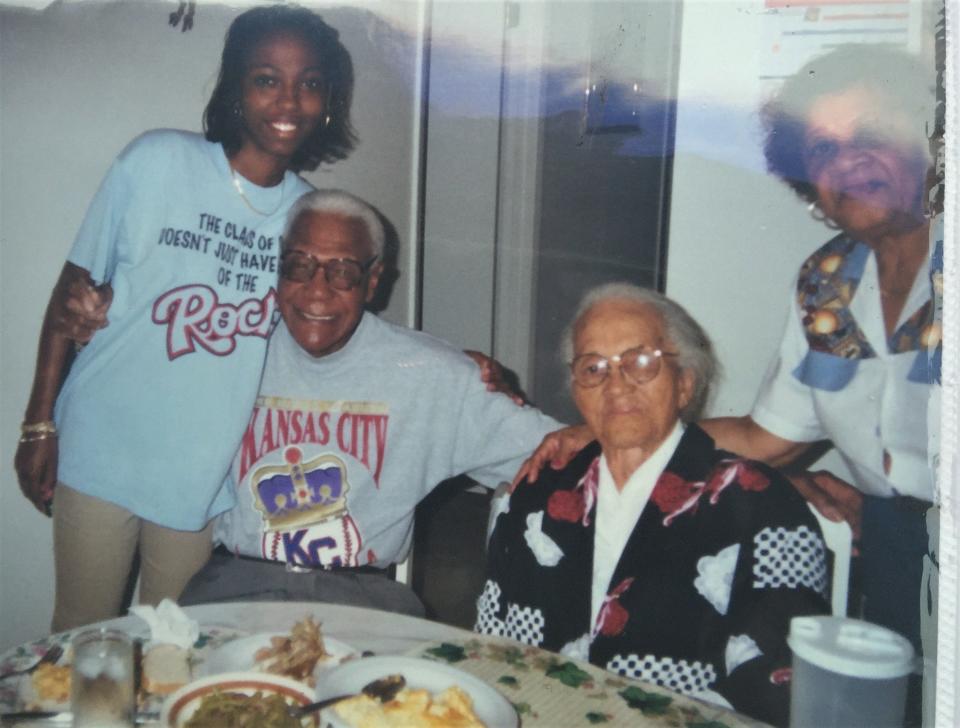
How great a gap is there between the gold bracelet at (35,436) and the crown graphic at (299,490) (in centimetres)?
31

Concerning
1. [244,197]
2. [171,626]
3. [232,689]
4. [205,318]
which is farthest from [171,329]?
[232,689]

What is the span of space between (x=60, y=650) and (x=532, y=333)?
0.69 meters

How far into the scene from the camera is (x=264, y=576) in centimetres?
129

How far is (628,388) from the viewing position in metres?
1.18

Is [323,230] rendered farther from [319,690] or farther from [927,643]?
[927,643]

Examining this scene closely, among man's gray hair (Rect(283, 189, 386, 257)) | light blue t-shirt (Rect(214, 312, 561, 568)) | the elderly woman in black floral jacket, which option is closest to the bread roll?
light blue t-shirt (Rect(214, 312, 561, 568))

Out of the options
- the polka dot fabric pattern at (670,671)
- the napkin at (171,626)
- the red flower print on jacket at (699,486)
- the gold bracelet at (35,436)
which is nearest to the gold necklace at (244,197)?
the gold bracelet at (35,436)

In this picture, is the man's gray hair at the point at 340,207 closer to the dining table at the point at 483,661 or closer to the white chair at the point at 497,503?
the white chair at the point at 497,503

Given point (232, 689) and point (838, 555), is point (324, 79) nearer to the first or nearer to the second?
point (232, 689)

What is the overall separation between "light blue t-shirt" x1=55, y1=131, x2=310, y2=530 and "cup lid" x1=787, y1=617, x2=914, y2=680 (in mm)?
811

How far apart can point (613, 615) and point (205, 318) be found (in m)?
0.70

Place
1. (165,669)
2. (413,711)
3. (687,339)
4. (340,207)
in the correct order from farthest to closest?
(340,207)
(687,339)
(165,669)
(413,711)

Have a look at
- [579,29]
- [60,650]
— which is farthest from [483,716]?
[579,29]

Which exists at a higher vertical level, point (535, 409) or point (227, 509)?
point (535, 409)
